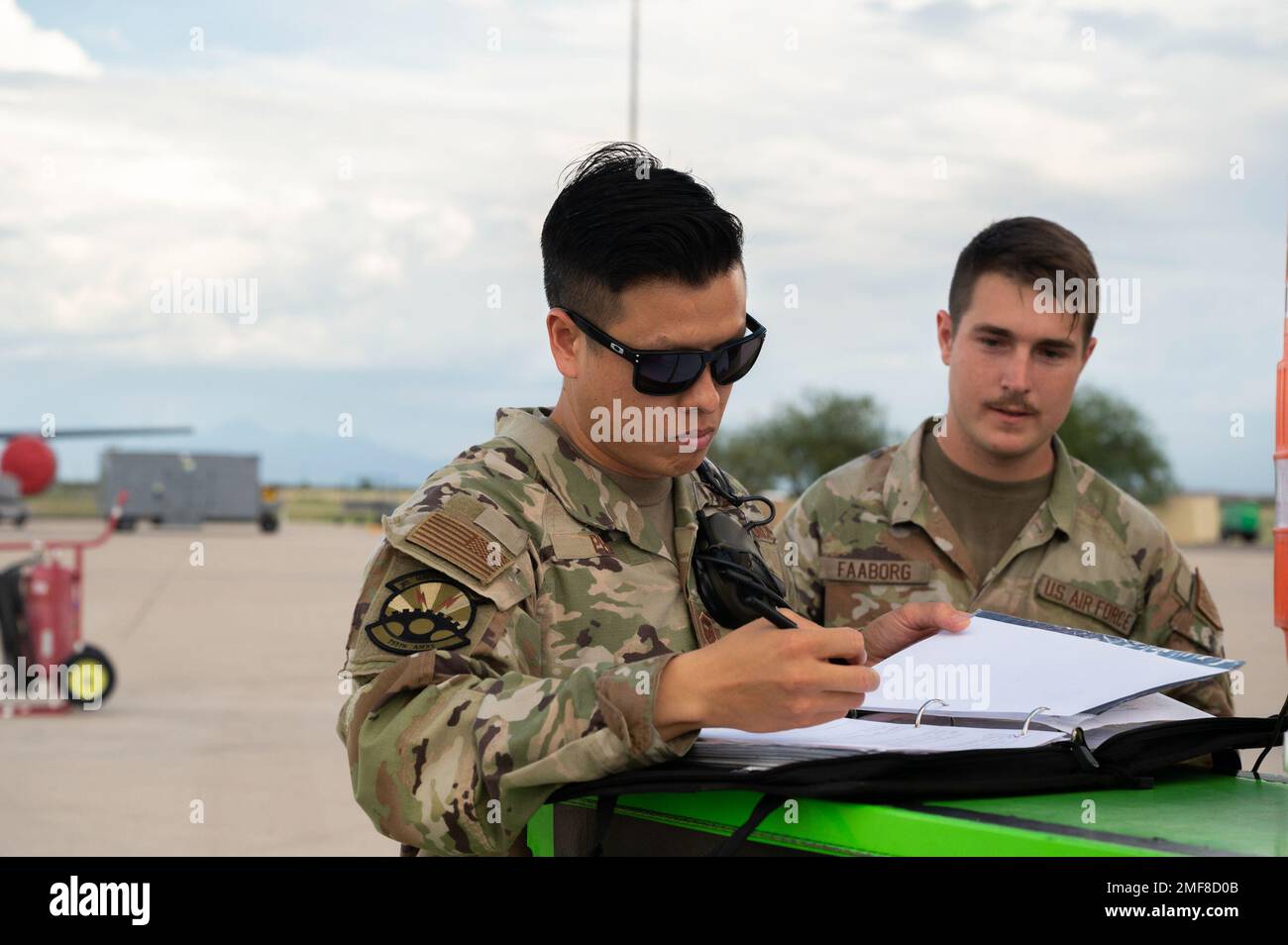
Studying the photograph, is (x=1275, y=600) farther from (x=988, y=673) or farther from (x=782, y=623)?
(x=782, y=623)

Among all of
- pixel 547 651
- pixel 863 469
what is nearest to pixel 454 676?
pixel 547 651

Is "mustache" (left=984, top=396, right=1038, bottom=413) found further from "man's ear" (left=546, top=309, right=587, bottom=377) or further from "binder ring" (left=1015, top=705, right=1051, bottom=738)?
"binder ring" (left=1015, top=705, right=1051, bottom=738)

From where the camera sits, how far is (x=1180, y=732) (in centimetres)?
184

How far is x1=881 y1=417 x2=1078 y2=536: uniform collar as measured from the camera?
11.7ft

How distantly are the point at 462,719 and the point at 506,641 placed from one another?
8.5 inches

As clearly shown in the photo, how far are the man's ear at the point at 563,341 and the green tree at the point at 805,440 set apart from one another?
→ 59.0 meters

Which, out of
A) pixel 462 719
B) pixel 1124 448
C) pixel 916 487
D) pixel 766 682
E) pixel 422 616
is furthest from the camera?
pixel 1124 448

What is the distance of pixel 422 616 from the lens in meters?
1.90

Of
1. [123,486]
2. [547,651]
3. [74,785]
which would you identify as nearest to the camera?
[547,651]

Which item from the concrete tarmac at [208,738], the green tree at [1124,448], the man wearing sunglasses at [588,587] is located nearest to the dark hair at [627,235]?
the man wearing sunglasses at [588,587]

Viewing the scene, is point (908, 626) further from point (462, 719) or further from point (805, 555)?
point (805, 555)

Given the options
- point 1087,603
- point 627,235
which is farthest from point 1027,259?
point 627,235

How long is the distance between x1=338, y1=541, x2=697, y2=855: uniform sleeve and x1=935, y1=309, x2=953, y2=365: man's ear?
2.01 meters
